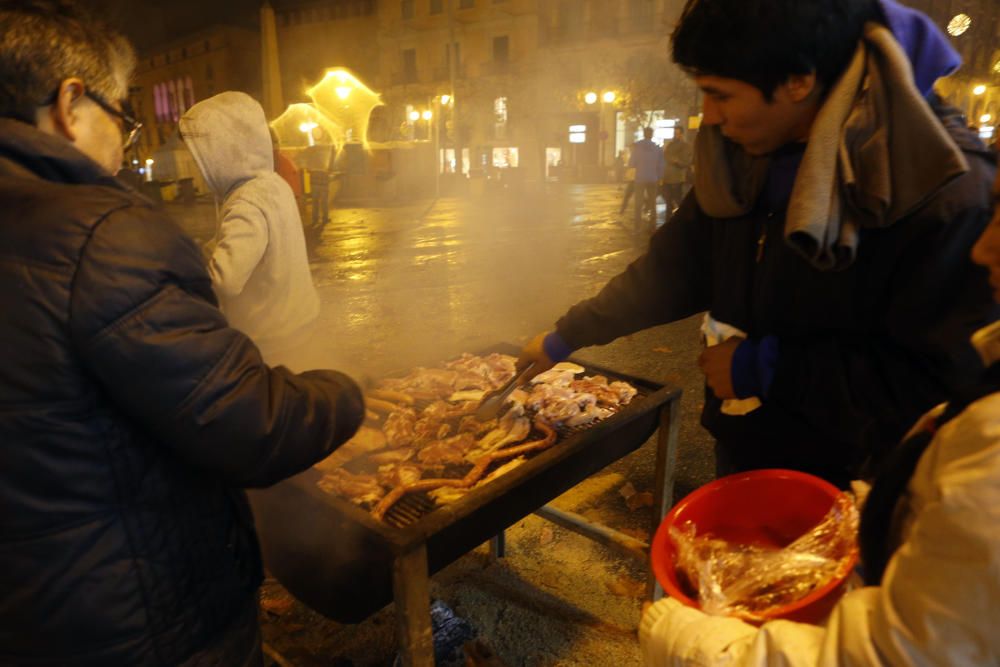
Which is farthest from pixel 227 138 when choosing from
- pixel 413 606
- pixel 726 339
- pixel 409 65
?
pixel 409 65

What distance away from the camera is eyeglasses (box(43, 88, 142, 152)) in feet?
4.24

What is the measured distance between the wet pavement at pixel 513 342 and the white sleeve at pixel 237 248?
3.38 ft

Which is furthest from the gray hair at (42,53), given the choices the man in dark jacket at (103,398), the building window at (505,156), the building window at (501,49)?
the building window at (501,49)

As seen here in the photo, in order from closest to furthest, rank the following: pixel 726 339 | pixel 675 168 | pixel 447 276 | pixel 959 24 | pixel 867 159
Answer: pixel 867 159, pixel 726 339, pixel 447 276, pixel 675 168, pixel 959 24

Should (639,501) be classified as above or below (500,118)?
below

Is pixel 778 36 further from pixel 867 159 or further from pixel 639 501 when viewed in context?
pixel 639 501

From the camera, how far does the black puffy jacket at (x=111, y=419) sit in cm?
110

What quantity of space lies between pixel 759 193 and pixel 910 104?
0.47 meters

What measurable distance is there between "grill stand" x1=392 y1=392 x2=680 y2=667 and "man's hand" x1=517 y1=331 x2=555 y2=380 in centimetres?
60

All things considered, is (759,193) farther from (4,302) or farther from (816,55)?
(4,302)

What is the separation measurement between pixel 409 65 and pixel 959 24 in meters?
33.9

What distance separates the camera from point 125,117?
4.84 feet

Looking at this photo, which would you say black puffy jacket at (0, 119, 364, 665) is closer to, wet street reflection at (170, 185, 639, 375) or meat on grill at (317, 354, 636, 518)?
meat on grill at (317, 354, 636, 518)

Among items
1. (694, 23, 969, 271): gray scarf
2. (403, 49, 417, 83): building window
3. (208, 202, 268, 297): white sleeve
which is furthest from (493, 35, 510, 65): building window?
(694, 23, 969, 271): gray scarf
